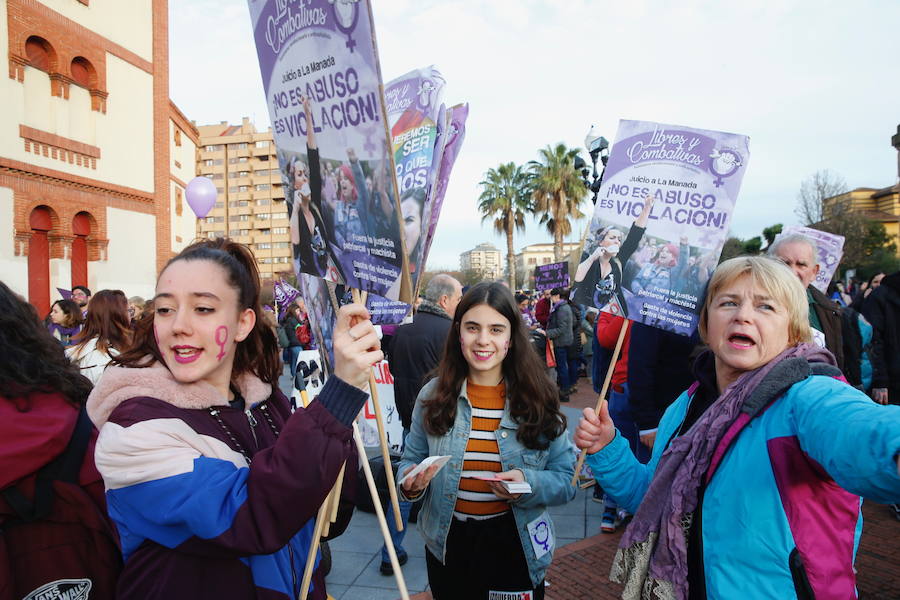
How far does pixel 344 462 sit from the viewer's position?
1.48m

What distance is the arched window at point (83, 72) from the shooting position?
1625cm

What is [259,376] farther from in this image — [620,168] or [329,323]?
[620,168]

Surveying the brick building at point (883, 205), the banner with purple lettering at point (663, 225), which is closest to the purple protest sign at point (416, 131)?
the banner with purple lettering at point (663, 225)

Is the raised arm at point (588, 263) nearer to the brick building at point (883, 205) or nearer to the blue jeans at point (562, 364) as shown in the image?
the blue jeans at point (562, 364)

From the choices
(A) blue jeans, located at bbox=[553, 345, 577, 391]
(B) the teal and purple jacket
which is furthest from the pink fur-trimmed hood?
(A) blue jeans, located at bbox=[553, 345, 577, 391]

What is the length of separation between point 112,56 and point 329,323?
19943 millimetres

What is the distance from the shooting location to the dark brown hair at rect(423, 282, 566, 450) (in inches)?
103

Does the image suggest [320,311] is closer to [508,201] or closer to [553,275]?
[553,275]

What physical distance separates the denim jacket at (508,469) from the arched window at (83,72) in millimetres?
18653

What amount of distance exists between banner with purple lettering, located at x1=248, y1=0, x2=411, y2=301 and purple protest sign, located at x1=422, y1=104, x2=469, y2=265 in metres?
1.24

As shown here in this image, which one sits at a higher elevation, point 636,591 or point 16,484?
point 16,484

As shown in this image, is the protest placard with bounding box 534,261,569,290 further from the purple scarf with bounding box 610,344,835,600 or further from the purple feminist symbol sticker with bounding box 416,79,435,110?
the purple scarf with bounding box 610,344,835,600

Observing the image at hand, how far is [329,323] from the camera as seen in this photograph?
208cm

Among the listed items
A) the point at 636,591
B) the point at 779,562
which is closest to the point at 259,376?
the point at 636,591
